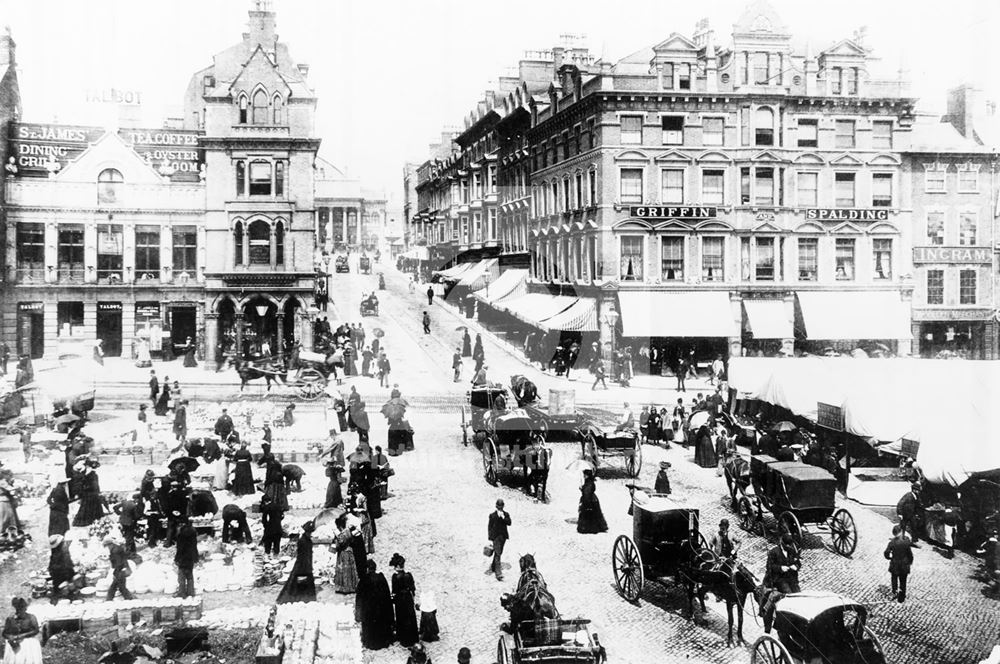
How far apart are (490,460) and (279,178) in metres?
28.8

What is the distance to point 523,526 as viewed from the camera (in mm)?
19328

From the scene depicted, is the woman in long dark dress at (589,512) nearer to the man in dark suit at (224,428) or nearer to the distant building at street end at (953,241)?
the man in dark suit at (224,428)

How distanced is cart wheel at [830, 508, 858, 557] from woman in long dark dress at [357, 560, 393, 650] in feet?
32.2

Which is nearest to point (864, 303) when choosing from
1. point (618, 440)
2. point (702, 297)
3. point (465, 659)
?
point (702, 297)

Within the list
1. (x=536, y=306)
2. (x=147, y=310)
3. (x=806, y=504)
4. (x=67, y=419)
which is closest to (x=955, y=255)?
(x=536, y=306)

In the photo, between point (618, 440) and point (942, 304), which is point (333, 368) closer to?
point (618, 440)

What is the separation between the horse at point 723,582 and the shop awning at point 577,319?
2847 cm

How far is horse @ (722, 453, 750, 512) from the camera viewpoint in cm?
2005

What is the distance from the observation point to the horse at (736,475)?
789 inches

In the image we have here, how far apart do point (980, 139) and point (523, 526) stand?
4250 centimetres

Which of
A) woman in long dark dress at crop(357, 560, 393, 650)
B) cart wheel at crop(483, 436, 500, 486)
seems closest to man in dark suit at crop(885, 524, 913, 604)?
woman in long dark dress at crop(357, 560, 393, 650)

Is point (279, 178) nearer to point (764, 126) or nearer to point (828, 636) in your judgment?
point (764, 126)

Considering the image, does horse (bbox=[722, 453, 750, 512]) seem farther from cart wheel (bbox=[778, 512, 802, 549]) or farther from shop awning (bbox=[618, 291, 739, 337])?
shop awning (bbox=[618, 291, 739, 337])

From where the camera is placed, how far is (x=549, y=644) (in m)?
11.7
